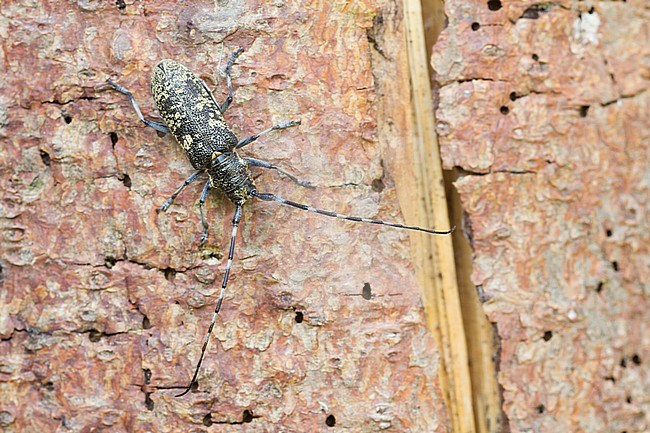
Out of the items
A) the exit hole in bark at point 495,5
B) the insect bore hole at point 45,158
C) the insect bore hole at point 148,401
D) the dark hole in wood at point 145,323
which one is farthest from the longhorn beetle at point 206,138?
the exit hole in bark at point 495,5

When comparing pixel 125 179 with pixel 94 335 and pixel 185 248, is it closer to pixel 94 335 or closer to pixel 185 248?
pixel 185 248

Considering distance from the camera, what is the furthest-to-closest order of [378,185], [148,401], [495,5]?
[495,5] < [378,185] < [148,401]

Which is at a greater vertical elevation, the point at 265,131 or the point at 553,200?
the point at 265,131

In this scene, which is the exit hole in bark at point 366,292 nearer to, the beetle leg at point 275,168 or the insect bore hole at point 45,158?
the beetle leg at point 275,168

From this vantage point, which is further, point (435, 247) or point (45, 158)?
point (435, 247)

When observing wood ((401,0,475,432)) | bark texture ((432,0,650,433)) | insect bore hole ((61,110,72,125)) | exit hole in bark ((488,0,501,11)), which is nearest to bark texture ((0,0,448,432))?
insect bore hole ((61,110,72,125))

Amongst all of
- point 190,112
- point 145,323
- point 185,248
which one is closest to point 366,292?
point 185,248

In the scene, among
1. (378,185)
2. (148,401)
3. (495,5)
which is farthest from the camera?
(495,5)

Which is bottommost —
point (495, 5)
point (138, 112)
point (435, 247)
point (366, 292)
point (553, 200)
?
point (366, 292)
